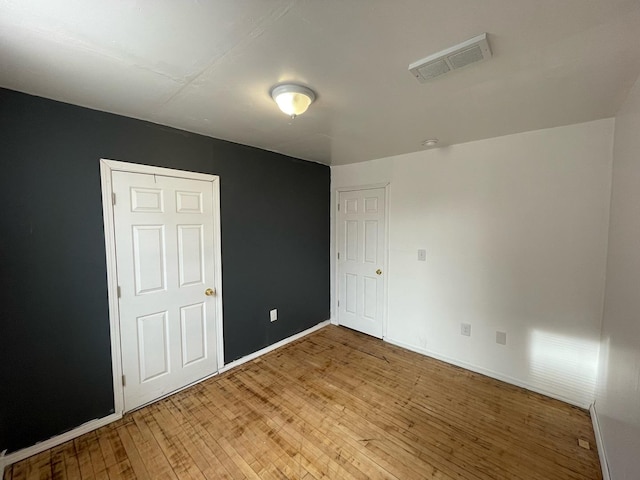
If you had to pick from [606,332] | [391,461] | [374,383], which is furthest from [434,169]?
[391,461]

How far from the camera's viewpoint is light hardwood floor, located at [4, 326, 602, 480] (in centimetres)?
168

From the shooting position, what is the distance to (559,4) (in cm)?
101

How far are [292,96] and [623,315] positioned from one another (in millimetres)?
2378

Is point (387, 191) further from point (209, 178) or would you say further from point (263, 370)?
point (263, 370)

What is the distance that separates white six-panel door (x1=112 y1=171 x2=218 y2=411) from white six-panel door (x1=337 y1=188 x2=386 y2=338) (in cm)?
190

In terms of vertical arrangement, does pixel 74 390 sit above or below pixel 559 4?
below

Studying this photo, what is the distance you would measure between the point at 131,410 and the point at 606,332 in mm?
3762

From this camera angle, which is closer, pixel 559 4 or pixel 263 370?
pixel 559 4

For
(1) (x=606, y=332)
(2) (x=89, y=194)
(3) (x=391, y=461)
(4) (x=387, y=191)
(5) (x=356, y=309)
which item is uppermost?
(4) (x=387, y=191)

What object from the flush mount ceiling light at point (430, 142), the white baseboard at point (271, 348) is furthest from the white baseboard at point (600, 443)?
the white baseboard at point (271, 348)

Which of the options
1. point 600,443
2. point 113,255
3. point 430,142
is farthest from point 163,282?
point 600,443

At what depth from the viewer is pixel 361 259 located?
3.73 meters

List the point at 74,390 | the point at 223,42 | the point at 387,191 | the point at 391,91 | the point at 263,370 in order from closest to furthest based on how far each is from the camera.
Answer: the point at 223,42 < the point at 391,91 < the point at 74,390 < the point at 263,370 < the point at 387,191

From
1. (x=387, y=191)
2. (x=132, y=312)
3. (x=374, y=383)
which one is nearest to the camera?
(x=132, y=312)
